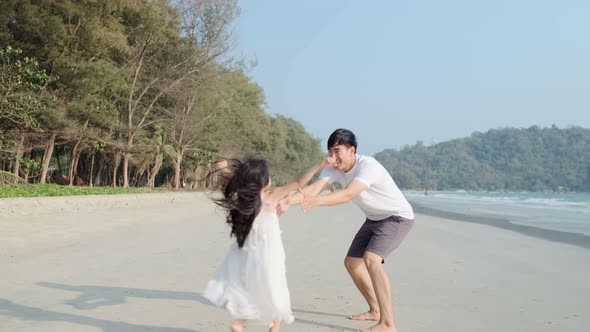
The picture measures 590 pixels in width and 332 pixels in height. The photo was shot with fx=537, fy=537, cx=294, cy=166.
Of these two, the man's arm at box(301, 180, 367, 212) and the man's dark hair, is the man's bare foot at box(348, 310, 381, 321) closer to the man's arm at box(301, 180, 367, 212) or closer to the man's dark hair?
the man's arm at box(301, 180, 367, 212)

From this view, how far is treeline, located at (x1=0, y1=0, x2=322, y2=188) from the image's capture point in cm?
2008

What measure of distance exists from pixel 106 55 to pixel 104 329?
22.4 m

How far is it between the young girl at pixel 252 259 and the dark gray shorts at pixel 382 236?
1.15m

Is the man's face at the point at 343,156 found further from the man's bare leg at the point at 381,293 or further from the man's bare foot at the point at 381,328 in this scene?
the man's bare foot at the point at 381,328

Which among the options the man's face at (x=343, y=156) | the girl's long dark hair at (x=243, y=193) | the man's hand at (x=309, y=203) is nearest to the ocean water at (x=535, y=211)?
the man's face at (x=343, y=156)

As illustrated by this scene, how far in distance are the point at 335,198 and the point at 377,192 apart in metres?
0.81

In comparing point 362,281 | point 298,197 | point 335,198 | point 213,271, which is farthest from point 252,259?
point 213,271

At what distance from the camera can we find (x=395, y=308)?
5129 mm

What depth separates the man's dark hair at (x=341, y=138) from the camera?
4.30 m

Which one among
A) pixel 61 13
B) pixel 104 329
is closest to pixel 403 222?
pixel 104 329

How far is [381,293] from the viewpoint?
14.2 feet

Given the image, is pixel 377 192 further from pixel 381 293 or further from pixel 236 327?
pixel 236 327

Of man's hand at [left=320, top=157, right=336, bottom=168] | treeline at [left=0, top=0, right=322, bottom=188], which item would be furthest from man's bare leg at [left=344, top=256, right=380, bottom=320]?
treeline at [left=0, top=0, right=322, bottom=188]

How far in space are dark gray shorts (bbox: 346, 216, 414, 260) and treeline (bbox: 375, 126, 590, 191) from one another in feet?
382
